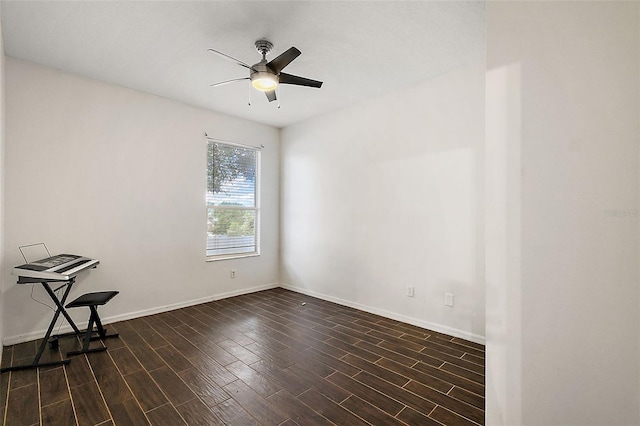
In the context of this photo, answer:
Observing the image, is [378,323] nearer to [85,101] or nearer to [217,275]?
[217,275]

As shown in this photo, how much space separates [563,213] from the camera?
1320 millimetres

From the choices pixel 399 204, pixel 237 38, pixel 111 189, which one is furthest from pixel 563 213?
pixel 111 189

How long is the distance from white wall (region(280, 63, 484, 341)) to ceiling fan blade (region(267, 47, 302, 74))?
174cm

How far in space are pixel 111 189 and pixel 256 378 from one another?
9.15ft

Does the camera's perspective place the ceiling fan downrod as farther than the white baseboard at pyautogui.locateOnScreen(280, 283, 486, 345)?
No

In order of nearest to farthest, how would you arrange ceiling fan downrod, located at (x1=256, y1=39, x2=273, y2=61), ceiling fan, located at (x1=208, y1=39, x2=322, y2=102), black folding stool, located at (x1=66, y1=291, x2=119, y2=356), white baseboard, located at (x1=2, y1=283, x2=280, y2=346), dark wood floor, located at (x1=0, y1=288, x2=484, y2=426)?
dark wood floor, located at (x1=0, y1=288, x2=484, y2=426), ceiling fan, located at (x1=208, y1=39, x2=322, y2=102), ceiling fan downrod, located at (x1=256, y1=39, x2=273, y2=61), black folding stool, located at (x1=66, y1=291, x2=119, y2=356), white baseboard, located at (x1=2, y1=283, x2=280, y2=346)

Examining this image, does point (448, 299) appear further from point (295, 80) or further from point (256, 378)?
point (295, 80)

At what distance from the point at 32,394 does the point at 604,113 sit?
12.2 ft

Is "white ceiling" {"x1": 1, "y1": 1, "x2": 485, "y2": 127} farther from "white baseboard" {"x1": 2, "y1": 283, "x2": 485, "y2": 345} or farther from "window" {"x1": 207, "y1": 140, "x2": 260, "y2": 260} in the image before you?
"white baseboard" {"x1": 2, "y1": 283, "x2": 485, "y2": 345}

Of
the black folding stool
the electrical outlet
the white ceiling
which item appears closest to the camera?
the white ceiling

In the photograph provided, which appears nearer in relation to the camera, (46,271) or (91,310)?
(46,271)

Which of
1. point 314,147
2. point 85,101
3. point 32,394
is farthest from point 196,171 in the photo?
point 32,394

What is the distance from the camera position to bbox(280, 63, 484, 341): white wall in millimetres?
3104

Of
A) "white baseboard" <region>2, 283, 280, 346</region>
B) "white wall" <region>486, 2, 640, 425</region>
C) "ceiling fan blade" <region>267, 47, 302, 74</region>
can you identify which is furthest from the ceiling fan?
"white baseboard" <region>2, 283, 280, 346</region>
